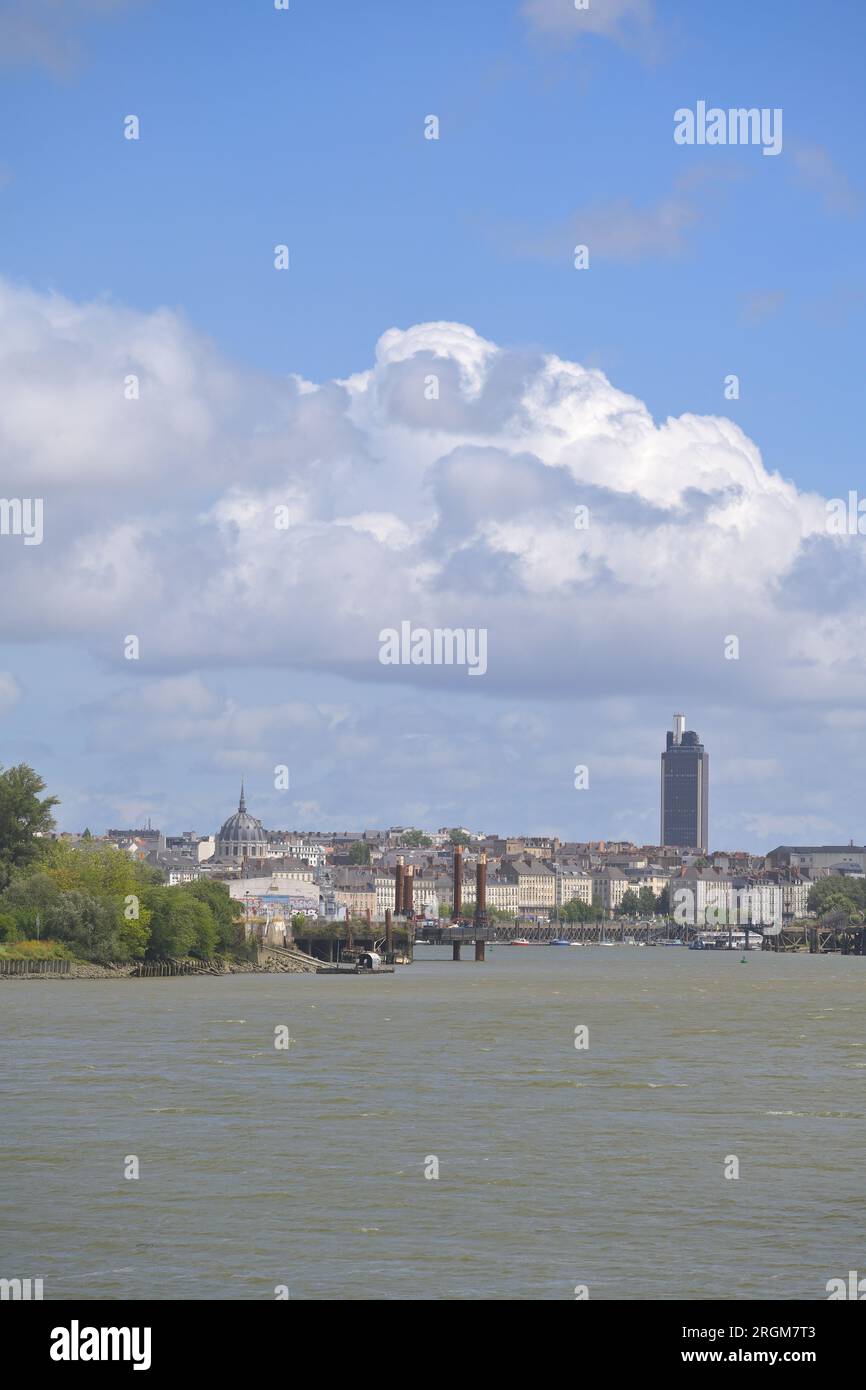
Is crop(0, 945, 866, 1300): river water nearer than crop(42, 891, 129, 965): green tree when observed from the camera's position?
Yes

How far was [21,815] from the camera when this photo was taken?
134 meters

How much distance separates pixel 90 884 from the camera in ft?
427

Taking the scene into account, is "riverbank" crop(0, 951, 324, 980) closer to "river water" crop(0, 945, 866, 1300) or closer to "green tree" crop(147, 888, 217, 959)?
"green tree" crop(147, 888, 217, 959)

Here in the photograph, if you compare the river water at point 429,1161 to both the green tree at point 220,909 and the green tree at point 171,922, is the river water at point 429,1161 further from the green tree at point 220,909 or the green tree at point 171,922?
the green tree at point 220,909

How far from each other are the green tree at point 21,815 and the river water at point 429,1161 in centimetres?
5864

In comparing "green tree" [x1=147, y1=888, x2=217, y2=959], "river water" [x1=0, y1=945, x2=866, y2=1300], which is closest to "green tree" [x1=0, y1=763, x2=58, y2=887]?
"green tree" [x1=147, y1=888, x2=217, y2=959]

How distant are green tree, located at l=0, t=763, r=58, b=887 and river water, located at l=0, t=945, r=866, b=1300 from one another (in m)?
58.6

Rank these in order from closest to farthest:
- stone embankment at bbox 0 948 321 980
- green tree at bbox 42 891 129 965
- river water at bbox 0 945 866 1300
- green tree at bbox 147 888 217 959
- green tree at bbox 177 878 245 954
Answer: river water at bbox 0 945 866 1300, stone embankment at bbox 0 948 321 980, green tree at bbox 42 891 129 965, green tree at bbox 147 888 217 959, green tree at bbox 177 878 245 954

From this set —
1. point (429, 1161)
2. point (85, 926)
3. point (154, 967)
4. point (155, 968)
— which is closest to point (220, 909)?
point (155, 968)

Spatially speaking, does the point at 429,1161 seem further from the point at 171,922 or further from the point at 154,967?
the point at 154,967

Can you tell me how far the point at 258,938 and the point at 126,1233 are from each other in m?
135

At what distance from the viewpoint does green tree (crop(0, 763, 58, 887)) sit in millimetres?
131750
